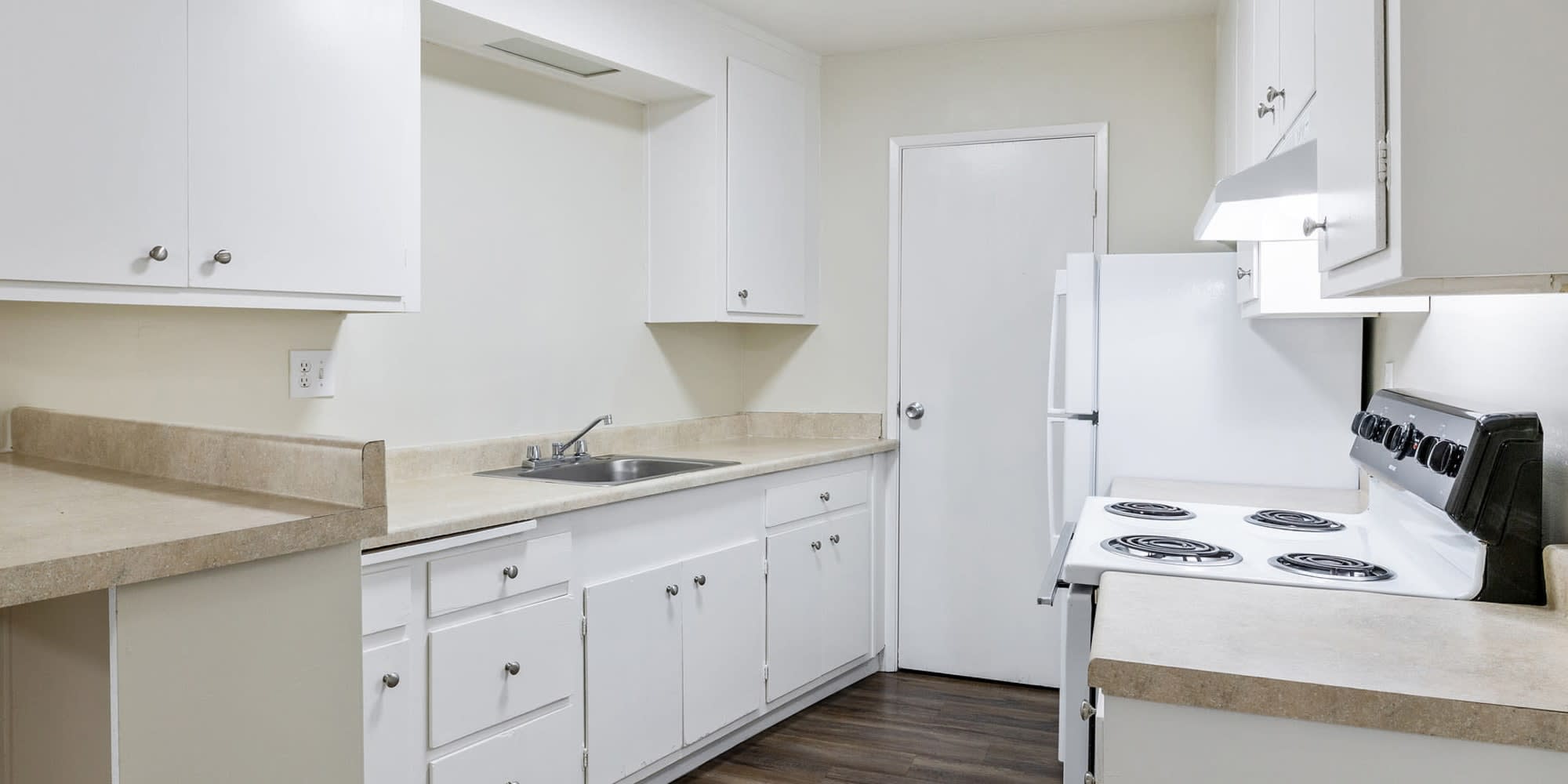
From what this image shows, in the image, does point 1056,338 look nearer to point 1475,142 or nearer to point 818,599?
point 818,599

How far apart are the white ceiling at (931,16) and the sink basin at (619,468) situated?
1.52 meters

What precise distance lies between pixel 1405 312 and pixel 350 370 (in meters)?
2.45

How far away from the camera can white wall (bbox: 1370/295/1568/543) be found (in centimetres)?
145

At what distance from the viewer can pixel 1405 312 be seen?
2270mm

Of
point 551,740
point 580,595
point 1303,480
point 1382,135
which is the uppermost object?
point 1382,135

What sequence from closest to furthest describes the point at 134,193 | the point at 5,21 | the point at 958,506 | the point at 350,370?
the point at 5,21, the point at 134,193, the point at 350,370, the point at 958,506

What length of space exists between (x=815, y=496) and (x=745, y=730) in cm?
78

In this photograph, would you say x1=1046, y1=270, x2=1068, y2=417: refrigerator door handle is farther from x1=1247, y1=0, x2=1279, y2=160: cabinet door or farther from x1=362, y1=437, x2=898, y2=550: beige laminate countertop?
x1=1247, y1=0, x2=1279, y2=160: cabinet door

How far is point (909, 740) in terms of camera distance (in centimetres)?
321

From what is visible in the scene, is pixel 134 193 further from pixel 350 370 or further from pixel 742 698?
pixel 742 698

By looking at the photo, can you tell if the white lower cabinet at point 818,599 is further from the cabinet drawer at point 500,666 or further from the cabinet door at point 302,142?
the cabinet door at point 302,142

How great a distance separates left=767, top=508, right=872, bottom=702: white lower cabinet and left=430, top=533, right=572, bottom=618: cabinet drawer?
992 millimetres

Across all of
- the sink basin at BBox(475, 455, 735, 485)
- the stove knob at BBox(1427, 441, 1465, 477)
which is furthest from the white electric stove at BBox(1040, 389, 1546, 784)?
the sink basin at BBox(475, 455, 735, 485)

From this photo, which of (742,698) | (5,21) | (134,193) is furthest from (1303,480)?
(5,21)
